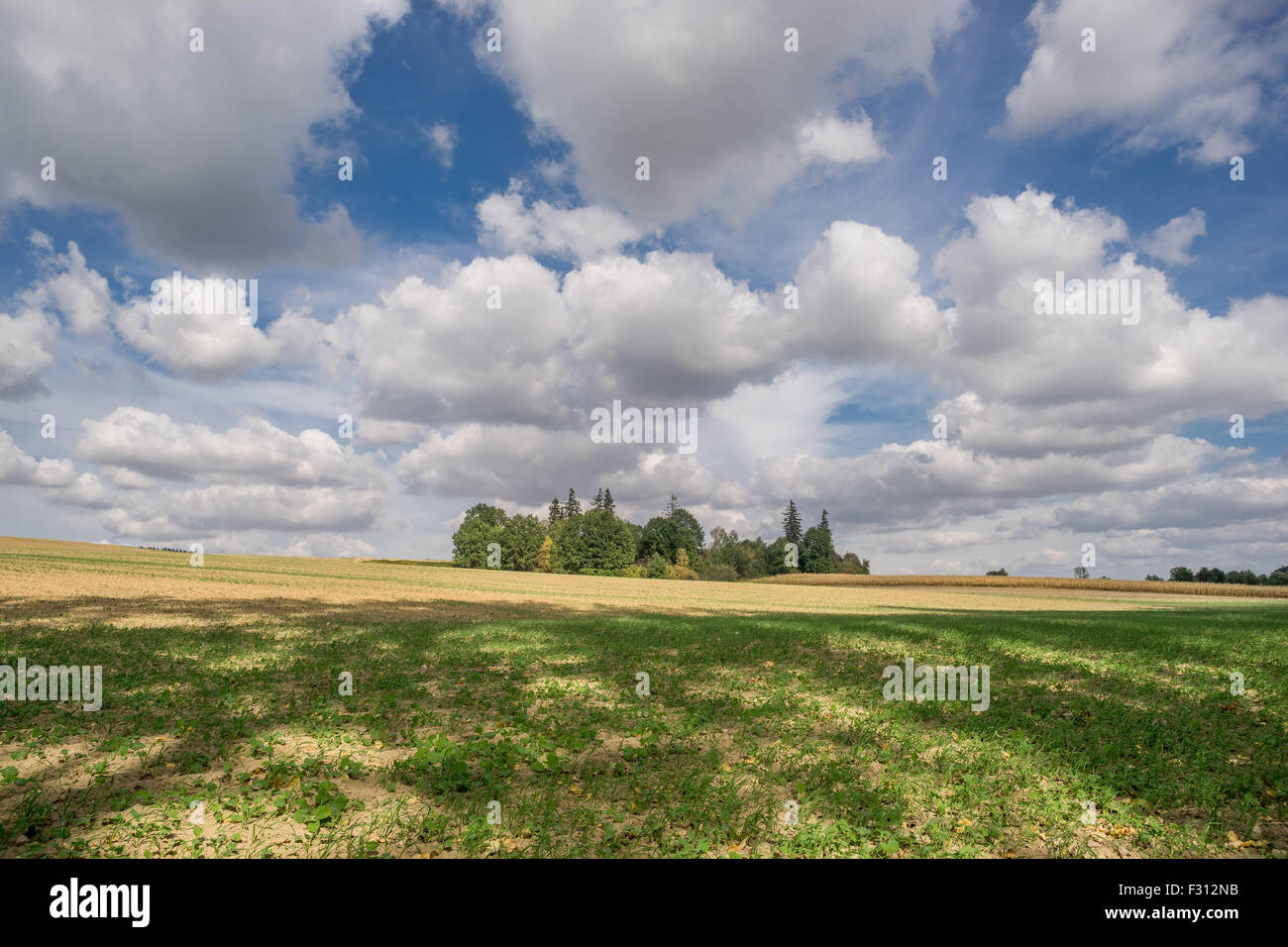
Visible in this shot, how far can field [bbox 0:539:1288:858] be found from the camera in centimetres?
747

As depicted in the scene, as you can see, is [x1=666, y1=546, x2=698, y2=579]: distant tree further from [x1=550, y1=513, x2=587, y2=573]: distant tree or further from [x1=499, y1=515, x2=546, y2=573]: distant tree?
[x1=499, y1=515, x2=546, y2=573]: distant tree

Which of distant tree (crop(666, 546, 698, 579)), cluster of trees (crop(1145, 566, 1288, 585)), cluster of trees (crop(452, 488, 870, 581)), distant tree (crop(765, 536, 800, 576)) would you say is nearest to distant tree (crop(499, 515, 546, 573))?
cluster of trees (crop(452, 488, 870, 581))

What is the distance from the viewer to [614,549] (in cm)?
13912

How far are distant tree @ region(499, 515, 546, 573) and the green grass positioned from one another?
126083 mm

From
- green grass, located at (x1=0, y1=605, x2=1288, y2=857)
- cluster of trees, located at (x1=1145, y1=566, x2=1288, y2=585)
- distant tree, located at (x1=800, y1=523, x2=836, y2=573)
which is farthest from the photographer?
distant tree, located at (x1=800, y1=523, x2=836, y2=573)

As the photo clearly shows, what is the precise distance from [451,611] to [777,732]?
83.0ft

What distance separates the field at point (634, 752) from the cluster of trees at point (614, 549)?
104 m

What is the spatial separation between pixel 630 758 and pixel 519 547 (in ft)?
448

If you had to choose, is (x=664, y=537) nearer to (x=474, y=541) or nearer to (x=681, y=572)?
(x=681, y=572)

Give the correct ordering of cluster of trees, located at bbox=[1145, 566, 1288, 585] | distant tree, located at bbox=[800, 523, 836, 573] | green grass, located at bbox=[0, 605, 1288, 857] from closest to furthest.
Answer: green grass, located at bbox=[0, 605, 1288, 857]
cluster of trees, located at bbox=[1145, 566, 1288, 585]
distant tree, located at bbox=[800, 523, 836, 573]

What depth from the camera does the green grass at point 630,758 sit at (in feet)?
24.5
